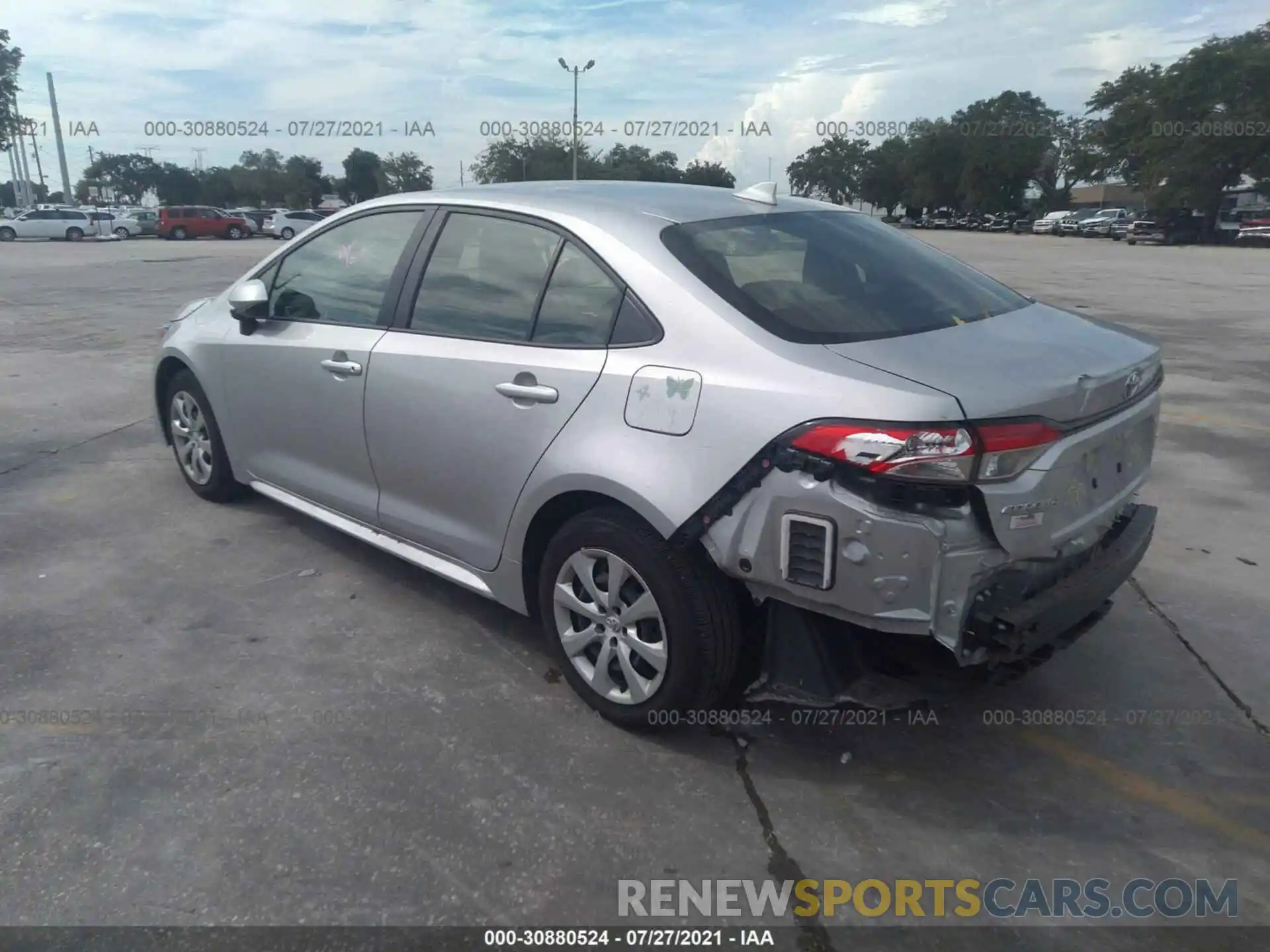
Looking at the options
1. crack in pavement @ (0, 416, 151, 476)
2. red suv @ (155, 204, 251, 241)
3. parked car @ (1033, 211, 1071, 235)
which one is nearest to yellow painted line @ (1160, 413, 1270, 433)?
crack in pavement @ (0, 416, 151, 476)

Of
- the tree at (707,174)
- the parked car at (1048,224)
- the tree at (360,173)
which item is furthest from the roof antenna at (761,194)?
the tree at (360,173)

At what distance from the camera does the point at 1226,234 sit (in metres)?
46.6

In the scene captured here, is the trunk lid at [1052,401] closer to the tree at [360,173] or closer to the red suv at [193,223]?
the red suv at [193,223]

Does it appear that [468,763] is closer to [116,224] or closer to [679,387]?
[679,387]

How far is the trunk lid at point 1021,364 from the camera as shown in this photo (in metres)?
2.58

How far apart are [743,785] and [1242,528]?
3.66m

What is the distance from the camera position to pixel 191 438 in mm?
5254

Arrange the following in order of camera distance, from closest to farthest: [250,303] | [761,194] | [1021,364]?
[1021,364] → [761,194] → [250,303]

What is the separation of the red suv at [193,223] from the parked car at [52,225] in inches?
125

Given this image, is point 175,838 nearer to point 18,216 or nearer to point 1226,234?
point 18,216

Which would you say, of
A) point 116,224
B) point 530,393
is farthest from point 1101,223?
point 530,393

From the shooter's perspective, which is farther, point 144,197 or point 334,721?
point 144,197

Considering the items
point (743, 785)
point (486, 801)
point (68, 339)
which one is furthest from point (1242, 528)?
point (68, 339)

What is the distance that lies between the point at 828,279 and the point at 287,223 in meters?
48.3
